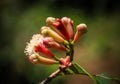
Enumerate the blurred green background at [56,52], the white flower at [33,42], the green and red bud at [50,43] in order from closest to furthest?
the green and red bud at [50,43]
the white flower at [33,42]
the blurred green background at [56,52]

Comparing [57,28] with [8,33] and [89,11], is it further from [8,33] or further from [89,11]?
[89,11]

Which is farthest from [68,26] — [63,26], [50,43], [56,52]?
[56,52]

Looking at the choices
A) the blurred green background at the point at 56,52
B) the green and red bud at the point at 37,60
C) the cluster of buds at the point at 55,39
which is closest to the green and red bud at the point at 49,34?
the cluster of buds at the point at 55,39

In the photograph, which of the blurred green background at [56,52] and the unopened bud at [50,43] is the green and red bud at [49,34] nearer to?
the unopened bud at [50,43]

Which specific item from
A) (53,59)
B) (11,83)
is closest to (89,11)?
(11,83)

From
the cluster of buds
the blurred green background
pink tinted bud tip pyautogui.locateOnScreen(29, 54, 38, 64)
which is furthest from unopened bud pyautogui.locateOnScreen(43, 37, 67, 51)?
the blurred green background

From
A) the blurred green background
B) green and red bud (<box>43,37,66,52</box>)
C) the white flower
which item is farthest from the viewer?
the blurred green background

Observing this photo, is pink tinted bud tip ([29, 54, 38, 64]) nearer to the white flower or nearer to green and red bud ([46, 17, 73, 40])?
the white flower

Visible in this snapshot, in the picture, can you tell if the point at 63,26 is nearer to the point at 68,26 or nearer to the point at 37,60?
the point at 68,26
